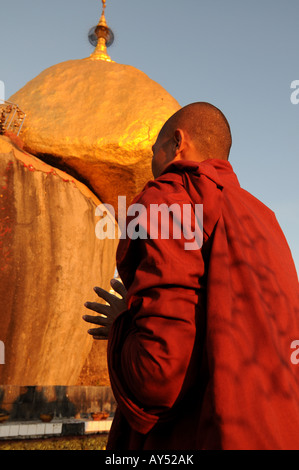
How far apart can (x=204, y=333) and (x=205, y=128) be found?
2.82 ft

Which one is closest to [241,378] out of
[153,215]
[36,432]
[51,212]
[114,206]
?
[153,215]

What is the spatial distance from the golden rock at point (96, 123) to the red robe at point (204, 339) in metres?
5.16

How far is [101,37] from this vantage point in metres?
8.07

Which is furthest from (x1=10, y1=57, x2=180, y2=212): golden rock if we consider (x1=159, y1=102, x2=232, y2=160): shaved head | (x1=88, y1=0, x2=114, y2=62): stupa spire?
(x1=159, y1=102, x2=232, y2=160): shaved head

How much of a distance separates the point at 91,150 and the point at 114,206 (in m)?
1.12

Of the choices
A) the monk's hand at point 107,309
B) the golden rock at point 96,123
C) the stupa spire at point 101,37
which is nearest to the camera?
the monk's hand at point 107,309

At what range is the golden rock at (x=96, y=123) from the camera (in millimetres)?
6277

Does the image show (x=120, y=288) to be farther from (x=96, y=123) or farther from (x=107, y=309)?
(x=96, y=123)

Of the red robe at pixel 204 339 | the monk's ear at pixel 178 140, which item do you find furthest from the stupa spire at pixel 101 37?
the red robe at pixel 204 339

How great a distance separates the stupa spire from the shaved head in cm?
659

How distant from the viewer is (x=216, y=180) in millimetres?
1312

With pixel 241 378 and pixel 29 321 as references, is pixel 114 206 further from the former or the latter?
pixel 241 378

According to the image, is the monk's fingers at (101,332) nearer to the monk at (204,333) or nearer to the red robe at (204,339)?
the monk at (204,333)

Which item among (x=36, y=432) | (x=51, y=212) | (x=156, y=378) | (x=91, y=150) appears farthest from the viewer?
(x=91, y=150)
